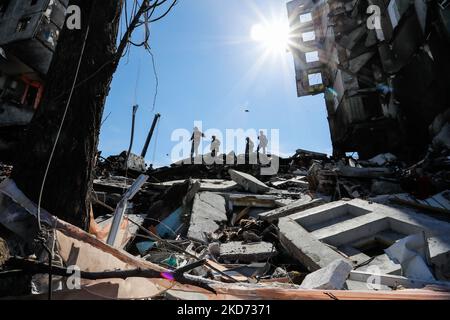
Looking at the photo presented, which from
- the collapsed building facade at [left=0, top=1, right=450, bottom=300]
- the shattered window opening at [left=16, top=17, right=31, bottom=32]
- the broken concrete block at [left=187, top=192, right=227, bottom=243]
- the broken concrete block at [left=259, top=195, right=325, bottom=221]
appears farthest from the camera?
the shattered window opening at [left=16, top=17, right=31, bottom=32]

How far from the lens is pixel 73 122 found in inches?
85.4

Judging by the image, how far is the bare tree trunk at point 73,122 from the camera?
2072mm

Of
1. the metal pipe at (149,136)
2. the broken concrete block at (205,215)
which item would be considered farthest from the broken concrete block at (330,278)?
the metal pipe at (149,136)

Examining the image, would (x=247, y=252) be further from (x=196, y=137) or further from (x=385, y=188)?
(x=196, y=137)

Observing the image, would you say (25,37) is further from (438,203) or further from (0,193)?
(438,203)

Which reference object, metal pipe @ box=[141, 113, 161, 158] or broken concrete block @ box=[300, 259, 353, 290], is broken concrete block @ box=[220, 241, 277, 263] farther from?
metal pipe @ box=[141, 113, 161, 158]

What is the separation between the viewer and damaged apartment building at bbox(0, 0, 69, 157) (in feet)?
59.6

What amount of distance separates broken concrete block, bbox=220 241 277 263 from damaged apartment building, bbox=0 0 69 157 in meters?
18.9

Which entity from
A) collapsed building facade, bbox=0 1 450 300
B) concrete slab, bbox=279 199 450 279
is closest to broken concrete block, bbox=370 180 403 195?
collapsed building facade, bbox=0 1 450 300

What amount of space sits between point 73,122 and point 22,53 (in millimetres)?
22612

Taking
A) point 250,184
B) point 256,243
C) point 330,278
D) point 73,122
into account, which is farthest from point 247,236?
point 250,184

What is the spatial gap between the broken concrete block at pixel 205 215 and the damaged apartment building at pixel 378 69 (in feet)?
37.6

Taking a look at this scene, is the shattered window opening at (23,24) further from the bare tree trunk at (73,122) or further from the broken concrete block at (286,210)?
the broken concrete block at (286,210)
